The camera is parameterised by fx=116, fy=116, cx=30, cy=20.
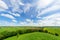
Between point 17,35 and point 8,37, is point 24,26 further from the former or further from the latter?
point 8,37

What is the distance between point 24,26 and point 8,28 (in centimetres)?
68

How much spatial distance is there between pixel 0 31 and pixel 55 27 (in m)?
1.96

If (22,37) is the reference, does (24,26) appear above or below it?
above

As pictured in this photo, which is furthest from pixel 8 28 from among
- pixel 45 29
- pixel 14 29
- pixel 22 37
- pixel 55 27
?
pixel 55 27

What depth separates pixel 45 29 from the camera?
4055mm

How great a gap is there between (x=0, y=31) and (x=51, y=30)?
Result: 1809 millimetres

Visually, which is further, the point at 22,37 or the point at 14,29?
the point at 14,29

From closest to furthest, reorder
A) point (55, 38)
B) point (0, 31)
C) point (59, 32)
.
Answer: point (55, 38), point (59, 32), point (0, 31)

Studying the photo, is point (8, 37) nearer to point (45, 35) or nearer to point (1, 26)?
point (1, 26)

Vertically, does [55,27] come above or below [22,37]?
above

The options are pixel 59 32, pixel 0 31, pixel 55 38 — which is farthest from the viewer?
pixel 0 31

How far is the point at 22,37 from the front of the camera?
3.64 metres

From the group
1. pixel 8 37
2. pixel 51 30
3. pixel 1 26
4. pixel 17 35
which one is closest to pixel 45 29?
pixel 51 30

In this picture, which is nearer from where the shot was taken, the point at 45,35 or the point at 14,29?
the point at 45,35
